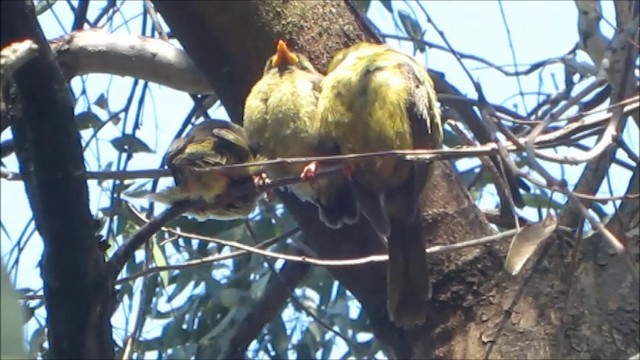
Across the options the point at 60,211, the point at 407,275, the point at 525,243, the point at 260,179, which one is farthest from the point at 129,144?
the point at 525,243

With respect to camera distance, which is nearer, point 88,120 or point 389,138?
point 389,138

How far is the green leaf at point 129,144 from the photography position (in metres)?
3.68

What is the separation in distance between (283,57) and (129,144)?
108 centimetres

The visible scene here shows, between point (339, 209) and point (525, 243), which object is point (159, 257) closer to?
point (339, 209)

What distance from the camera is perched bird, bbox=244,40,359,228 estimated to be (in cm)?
273

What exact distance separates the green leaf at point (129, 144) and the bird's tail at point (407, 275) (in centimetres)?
125

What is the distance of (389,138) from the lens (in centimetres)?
267

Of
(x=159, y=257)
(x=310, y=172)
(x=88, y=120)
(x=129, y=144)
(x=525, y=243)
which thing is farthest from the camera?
(x=159, y=257)

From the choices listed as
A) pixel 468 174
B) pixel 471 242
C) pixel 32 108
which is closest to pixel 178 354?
pixel 468 174

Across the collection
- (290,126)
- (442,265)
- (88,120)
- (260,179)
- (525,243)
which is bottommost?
(442,265)

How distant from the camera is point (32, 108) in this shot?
6.28ft

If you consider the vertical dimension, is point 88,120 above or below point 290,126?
above

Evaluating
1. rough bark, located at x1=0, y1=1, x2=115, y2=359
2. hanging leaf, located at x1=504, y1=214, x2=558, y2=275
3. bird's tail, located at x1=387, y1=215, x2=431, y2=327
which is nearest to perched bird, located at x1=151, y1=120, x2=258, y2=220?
bird's tail, located at x1=387, y1=215, x2=431, y2=327

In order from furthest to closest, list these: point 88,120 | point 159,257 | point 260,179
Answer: point 159,257 → point 88,120 → point 260,179
